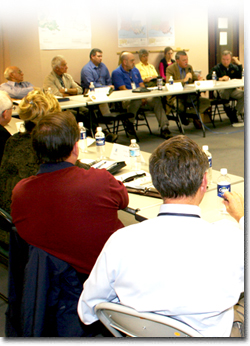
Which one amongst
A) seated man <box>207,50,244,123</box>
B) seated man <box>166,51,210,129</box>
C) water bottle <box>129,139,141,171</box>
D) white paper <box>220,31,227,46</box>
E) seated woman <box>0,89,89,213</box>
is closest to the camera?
seated woman <box>0,89,89,213</box>

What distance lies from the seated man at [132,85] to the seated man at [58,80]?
802 millimetres

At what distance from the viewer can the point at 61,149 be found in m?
1.66

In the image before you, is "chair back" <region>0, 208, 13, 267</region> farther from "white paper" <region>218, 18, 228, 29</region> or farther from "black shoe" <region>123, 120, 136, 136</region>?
"white paper" <region>218, 18, 228, 29</region>

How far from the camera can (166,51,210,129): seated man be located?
6303mm

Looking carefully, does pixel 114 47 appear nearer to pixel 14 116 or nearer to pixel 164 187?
pixel 14 116

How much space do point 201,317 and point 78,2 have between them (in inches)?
286

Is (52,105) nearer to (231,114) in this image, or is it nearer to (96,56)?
(96,56)

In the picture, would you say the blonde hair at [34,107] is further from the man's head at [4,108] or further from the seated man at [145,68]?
the seated man at [145,68]

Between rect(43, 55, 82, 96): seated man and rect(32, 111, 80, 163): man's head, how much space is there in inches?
165

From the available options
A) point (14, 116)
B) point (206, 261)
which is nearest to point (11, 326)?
point (206, 261)

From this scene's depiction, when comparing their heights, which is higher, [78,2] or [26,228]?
[78,2]

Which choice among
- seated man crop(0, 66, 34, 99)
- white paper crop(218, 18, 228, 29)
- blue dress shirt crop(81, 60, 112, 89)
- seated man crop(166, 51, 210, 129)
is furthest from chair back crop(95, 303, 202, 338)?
white paper crop(218, 18, 228, 29)

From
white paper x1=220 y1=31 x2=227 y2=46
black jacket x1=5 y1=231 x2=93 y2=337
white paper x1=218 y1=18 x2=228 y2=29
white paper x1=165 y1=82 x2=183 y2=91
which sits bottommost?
black jacket x1=5 y1=231 x2=93 y2=337

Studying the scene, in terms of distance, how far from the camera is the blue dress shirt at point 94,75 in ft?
21.7
